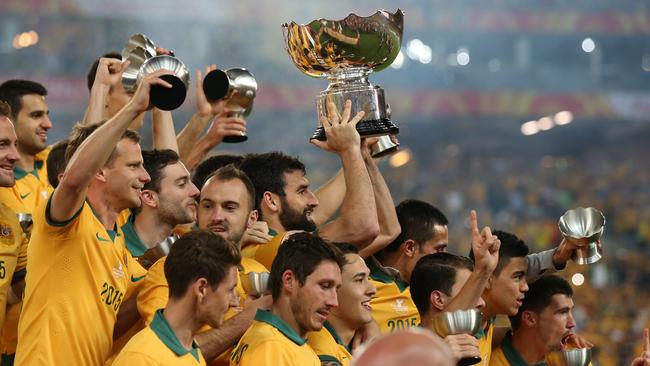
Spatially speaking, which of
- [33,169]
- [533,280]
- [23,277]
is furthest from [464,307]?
[33,169]

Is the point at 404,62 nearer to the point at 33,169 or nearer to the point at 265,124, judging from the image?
the point at 265,124

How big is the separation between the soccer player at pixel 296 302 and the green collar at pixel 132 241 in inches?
23.2

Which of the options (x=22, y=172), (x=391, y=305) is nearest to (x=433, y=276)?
(x=391, y=305)

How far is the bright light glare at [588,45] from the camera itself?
2523 cm

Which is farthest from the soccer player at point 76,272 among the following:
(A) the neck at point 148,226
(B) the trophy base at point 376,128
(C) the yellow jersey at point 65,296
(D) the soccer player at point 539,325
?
(D) the soccer player at point 539,325

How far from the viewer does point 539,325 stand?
516cm

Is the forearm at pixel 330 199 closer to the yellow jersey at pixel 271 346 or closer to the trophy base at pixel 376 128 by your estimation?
the trophy base at pixel 376 128

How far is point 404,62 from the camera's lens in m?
24.7

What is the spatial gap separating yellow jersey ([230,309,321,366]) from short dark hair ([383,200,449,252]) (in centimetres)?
140

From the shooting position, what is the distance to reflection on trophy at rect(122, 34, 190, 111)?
362cm

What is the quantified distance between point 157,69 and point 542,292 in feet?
6.93

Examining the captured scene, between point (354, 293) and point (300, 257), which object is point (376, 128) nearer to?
point (354, 293)

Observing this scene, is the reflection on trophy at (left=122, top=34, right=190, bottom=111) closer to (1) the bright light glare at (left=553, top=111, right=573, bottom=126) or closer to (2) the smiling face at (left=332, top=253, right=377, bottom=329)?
(2) the smiling face at (left=332, top=253, right=377, bottom=329)

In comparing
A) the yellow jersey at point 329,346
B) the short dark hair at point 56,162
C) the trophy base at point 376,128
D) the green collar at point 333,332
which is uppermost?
the trophy base at point 376,128
